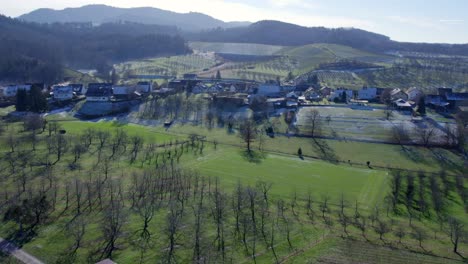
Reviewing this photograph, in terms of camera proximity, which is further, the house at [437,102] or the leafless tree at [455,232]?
the house at [437,102]

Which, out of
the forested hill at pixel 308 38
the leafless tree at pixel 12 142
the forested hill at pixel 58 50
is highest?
the forested hill at pixel 308 38

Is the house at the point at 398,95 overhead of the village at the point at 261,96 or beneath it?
overhead

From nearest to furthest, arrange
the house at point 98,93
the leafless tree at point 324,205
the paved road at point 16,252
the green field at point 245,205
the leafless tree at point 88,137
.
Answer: the paved road at point 16,252, the green field at point 245,205, the leafless tree at point 324,205, the leafless tree at point 88,137, the house at point 98,93

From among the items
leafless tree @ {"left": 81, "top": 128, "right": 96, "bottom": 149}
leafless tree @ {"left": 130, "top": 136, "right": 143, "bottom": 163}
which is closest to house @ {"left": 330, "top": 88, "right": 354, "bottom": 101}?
leafless tree @ {"left": 130, "top": 136, "right": 143, "bottom": 163}

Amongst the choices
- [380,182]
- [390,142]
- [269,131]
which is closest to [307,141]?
[269,131]

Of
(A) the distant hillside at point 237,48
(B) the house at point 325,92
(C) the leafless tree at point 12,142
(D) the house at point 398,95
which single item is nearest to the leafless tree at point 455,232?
(C) the leafless tree at point 12,142

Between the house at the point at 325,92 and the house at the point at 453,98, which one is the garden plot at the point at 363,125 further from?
the house at the point at 325,92
